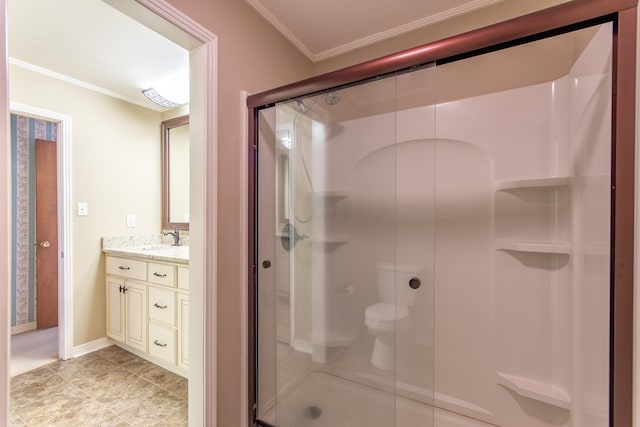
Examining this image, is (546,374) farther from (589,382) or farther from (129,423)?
(129,423)

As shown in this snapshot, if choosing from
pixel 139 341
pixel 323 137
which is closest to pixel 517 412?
pixel 323 137

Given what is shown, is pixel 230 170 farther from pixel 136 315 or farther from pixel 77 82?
pixel 77 82

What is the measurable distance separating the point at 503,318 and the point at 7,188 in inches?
86.1

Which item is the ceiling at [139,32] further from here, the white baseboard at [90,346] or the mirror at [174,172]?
the white baseboard at [90,346]

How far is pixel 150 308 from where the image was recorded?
225cm

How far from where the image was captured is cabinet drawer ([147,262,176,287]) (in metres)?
2.11

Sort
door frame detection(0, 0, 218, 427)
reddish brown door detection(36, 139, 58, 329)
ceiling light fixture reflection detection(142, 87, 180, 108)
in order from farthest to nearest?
reddish brown door detection(36, 139, 58, 329) < ceiling light fixture reflection detection(142, 87, 180, 108) < door frame detection(0, 0, 218, 427)

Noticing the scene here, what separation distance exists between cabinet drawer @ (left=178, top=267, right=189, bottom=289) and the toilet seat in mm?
1336

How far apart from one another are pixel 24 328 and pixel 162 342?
7.13ft

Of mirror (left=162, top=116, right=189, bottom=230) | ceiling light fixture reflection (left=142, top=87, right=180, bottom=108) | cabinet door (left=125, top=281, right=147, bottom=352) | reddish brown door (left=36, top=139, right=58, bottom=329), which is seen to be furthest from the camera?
reddish brown door (left=36, top=139, right=58, bottom=329)

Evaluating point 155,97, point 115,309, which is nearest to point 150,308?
point 115,309

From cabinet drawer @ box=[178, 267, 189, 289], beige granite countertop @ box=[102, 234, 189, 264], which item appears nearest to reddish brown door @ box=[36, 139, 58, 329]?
beige granite countertop @ box=[102, 234, 189, 264]

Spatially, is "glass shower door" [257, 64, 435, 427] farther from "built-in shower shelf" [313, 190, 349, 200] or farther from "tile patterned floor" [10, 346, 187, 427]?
"tile patterned floor" [10, 346, 187, 427]

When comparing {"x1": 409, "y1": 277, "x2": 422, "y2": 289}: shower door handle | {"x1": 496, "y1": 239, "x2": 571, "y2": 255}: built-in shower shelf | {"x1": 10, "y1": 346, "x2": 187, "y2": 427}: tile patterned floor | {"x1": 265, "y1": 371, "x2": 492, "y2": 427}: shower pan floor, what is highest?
{"x1": 496, "y1": 239, "x2": 571, "y2": 255}: built-in shower shelf
